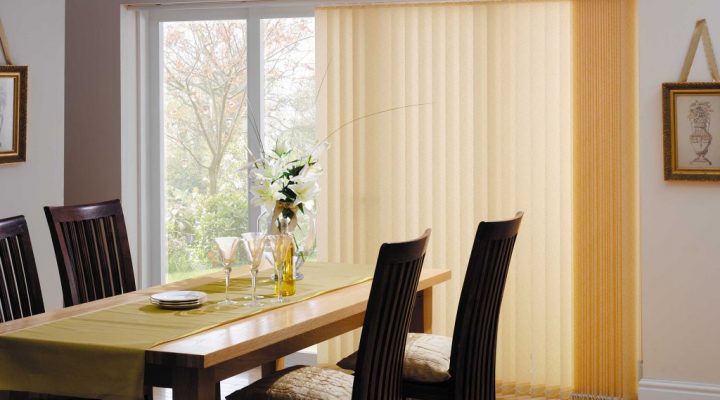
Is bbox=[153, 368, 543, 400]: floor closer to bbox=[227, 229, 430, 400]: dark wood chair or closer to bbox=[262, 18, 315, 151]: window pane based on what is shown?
bbox=[262, 18, 315, 151]: window pane

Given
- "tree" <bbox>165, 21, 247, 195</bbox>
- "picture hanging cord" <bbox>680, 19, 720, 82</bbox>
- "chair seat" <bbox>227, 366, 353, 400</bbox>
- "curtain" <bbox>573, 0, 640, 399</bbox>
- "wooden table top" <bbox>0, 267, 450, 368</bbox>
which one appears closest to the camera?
"wooden table top" <bbox>0, 267, 450, 368</bbox>

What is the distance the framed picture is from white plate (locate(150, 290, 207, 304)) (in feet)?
5.56

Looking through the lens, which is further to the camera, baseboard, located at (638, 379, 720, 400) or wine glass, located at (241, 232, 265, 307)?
baseboard, located at (638, 379, 720, 400)

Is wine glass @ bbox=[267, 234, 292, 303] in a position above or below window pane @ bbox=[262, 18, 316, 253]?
below

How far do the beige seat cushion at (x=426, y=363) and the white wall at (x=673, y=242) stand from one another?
1.52 metres

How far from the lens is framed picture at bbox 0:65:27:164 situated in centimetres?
420

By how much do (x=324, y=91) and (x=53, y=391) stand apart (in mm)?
2874

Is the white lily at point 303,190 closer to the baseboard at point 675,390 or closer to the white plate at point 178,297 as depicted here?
the white plate at point 178,297

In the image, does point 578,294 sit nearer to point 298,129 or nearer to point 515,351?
point 515,351

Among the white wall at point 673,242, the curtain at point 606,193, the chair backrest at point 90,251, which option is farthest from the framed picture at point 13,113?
the white wall at point 673,242

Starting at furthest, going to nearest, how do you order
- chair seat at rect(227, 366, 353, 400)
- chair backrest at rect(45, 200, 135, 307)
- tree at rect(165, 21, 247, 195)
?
tree at rect(165, 21, 247, 195)
chair backrest at rect(45, 200, 135, 307)
chair seat at rect(227, 366, 353, 400)

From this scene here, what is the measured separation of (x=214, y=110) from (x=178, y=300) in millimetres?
2605

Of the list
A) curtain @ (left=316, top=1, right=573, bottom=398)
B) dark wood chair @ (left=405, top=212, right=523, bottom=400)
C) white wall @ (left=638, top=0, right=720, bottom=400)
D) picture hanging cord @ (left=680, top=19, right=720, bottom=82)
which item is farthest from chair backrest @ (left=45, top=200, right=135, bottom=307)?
picture hanging cord @ (left=680, top=19, right=720, bottom=82)

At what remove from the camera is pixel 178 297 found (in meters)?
2.84
